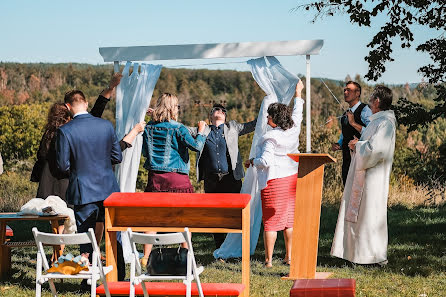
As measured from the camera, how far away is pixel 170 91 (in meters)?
36.6

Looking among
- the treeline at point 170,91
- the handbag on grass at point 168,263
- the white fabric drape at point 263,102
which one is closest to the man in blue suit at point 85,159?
the handbag on grass at point 168,263

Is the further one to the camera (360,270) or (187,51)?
(187,51)

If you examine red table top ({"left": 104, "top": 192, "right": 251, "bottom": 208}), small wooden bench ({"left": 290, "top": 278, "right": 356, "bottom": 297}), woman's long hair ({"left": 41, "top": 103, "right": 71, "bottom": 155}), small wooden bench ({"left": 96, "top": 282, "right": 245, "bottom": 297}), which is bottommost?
small wooden bench ({"left": 96, "top": 282, "right": 245, "bottom": 297})

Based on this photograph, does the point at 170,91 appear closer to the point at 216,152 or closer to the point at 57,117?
the point at 216,152

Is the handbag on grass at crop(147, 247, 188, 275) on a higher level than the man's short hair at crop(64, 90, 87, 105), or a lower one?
lower

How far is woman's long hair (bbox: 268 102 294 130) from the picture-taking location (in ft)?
26.3

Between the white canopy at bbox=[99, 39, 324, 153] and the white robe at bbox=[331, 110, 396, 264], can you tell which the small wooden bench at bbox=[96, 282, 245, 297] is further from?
the white canopy at bbox=[99, 39, 324, 153]

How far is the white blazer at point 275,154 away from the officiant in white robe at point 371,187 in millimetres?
594

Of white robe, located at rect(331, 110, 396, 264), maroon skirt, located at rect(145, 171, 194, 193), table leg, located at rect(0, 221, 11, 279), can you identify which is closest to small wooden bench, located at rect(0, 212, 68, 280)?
table leg, located at rect(0, 221, 11, 279)

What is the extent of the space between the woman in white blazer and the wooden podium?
1.77ft

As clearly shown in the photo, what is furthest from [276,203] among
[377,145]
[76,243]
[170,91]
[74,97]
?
[170,91]

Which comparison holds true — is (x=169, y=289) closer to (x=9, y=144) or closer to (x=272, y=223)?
(x=272, y=223)

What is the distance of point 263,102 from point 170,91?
28.1 meters

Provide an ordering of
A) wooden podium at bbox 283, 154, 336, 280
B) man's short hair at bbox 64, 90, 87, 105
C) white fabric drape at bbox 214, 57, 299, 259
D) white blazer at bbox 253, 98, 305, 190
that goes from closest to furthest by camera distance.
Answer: man's short hair at bbox 64, 90, 87, 105 < wooden podium at bbox 283, 154, 336, 280 < white blazer at bbox 253, 98, 305, 190 < white fabric drape at bbox 214, 57, 299, 259
